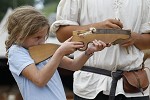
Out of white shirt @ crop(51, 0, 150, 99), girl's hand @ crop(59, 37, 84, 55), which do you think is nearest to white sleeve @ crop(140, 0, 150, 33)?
white shirt @ crop(51, 0, 150, 99)

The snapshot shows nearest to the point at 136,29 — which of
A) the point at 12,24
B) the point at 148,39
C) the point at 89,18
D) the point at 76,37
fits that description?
the point at 148,39

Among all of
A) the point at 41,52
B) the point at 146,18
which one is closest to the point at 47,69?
the point at 41,52

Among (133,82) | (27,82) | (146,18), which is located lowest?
(133,82)

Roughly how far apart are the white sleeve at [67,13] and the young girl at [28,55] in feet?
1.17

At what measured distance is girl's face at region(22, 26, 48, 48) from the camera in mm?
2637

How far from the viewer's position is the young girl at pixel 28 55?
2.55 m

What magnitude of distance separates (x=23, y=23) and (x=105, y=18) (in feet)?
Result: 1.83

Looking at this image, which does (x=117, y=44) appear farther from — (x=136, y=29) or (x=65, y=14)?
(x=65, y=14)

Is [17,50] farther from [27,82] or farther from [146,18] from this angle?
[146,18]

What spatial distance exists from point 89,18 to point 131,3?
268mm

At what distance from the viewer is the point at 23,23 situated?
8.60 ft

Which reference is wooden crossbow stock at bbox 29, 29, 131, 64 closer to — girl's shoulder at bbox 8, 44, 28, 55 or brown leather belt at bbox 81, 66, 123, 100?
girl's shoulder at bbox 8, 44, 28, 55

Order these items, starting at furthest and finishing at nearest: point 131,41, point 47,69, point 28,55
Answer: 1. point 131,41
2. point 28,55
3. point 47,69

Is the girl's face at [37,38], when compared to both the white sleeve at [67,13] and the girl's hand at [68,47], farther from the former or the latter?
the white sleeve at [67,13]
